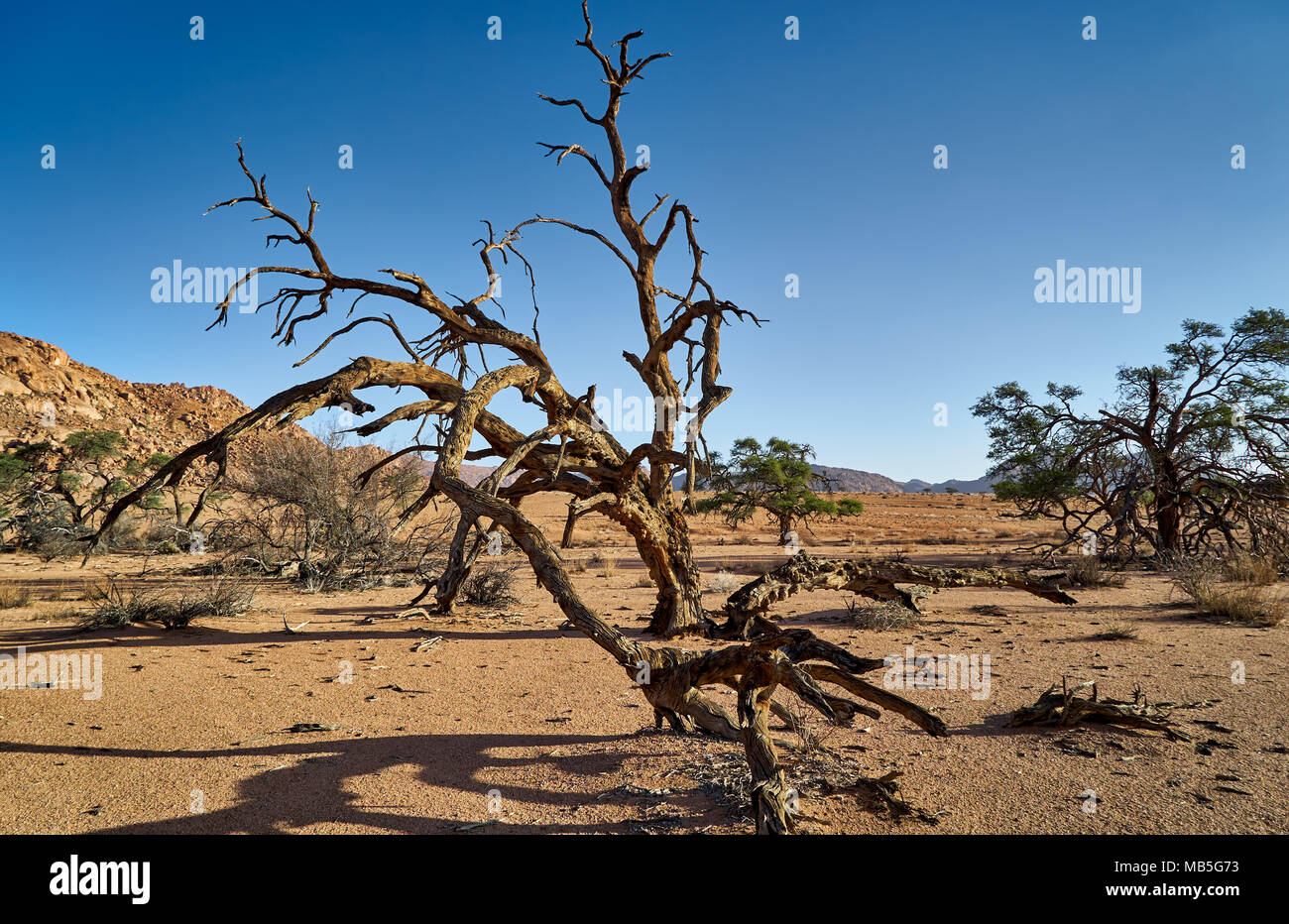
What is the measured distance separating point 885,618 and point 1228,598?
520 cm

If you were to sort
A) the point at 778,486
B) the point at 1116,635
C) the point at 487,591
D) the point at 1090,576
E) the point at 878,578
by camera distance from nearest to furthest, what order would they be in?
1. the point at 878,578
2. the point at 1116,635
3. the point at 487,591
4. the point at 1090,576
5. the point at 778,486

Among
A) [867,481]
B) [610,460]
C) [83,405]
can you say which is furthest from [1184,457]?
[867,481]

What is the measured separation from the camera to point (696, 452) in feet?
25.5

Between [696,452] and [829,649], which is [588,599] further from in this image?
[829,649]

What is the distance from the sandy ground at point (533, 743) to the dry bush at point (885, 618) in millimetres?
290

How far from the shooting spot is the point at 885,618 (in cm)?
952

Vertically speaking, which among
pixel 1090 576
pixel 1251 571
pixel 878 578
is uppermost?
pixel 878 578

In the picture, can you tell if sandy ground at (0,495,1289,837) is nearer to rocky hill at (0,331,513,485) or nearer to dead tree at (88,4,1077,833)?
dead tree at (88,4,1077,833)

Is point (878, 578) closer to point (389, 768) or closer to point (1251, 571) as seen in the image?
point (389, 768)

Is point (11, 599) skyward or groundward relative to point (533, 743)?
skyward

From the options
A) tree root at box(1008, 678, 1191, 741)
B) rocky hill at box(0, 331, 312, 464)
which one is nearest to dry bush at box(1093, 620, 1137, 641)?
tree root at box(1008, 678, 1191, 741)

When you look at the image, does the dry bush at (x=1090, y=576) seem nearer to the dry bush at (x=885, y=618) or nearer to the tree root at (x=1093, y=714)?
the dry bush at (x=885, y=618)

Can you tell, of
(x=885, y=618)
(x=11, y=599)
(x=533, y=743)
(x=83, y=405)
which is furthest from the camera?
(x=83, y=405)
